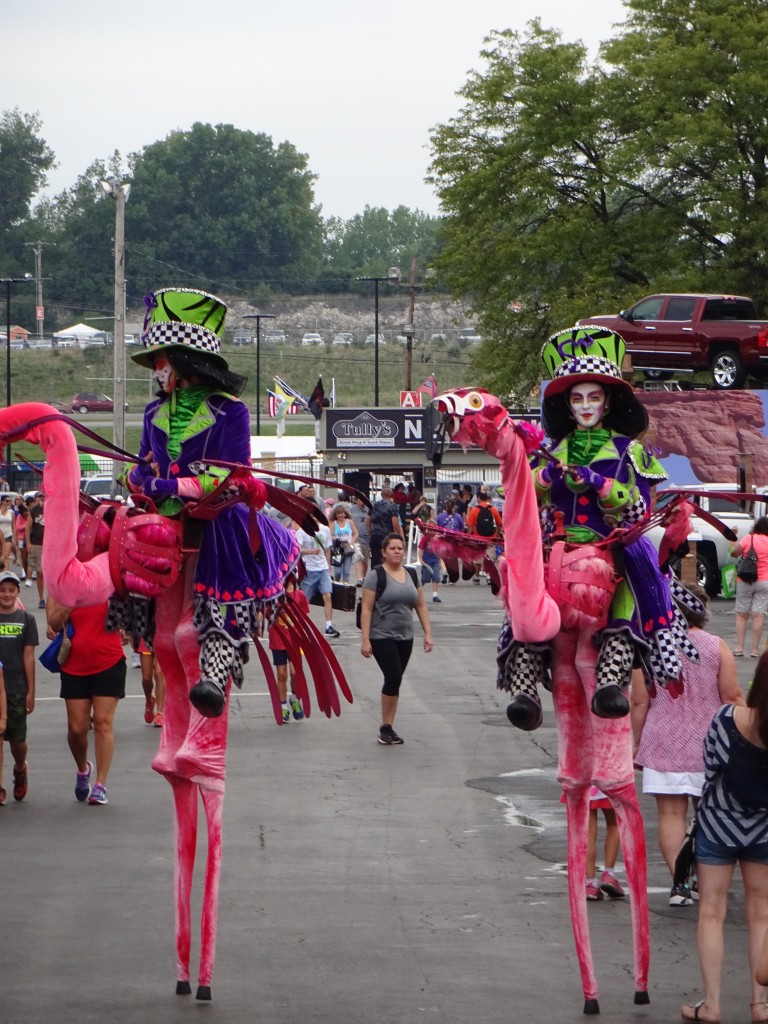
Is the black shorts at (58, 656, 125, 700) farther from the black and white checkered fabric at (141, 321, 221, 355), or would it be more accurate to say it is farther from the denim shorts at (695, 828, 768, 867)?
the denim shorts at (695, 828, 768, 867)

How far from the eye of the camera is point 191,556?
6496mm

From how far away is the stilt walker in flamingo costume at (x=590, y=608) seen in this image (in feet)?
20.2

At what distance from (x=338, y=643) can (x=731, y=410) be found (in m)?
11.6

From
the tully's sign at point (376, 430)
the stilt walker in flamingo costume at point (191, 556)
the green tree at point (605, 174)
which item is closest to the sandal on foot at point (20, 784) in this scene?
the stilt walker in flamingo costume at point (191, 556)

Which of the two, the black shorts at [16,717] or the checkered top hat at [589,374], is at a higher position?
the checkered top hat at [589,374]

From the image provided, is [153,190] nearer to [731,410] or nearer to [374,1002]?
[731,410]

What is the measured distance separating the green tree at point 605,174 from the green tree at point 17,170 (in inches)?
3448

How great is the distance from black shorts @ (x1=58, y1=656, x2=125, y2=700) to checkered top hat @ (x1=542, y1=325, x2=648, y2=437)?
17.8 ft

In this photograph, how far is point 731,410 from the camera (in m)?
30.2

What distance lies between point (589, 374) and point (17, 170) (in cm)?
13074

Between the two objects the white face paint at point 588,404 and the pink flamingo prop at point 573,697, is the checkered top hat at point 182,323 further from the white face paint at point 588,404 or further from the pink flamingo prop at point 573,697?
the white face paint at point 588,404

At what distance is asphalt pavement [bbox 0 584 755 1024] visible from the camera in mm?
6402

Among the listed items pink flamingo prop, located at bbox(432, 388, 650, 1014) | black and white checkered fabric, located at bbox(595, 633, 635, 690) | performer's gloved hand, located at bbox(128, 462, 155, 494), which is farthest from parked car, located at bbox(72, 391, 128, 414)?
black and white checkered fabric, located at bbox(595, 633, 635, 690)

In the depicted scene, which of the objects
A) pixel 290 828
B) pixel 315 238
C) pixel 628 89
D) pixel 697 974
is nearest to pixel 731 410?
pixel 628 89
